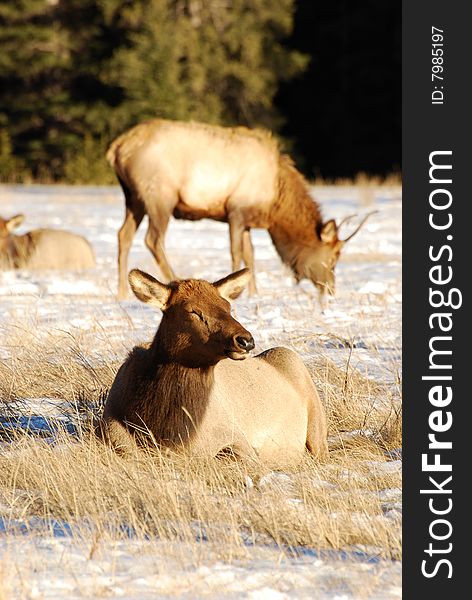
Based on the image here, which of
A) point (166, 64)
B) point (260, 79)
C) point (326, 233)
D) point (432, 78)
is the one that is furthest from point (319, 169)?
point (432, 78)

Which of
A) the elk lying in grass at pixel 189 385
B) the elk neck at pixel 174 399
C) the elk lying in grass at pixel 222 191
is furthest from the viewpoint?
the elk lying in grass at pixel 222 191

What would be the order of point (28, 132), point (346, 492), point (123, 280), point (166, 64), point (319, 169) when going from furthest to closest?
1. point (319, 169)
2. point (28, 132)
3. point (166, 64)
4. point (123, 280)
5. point (346, 492)

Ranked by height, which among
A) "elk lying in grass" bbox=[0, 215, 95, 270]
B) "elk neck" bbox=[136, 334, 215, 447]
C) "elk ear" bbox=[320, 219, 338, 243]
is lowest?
"elk lying in grass" bbox=[0, 215, 95, 270]

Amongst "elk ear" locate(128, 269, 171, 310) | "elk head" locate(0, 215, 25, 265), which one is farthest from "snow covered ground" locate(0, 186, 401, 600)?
"elk ear" locate(128, 269, 171, 310)

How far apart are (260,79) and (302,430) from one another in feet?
118

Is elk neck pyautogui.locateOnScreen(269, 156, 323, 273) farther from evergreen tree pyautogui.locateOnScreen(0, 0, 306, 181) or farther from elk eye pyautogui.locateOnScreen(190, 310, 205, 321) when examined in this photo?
evergreen tree pyautogui.locateOnScreen(0, 0, 306, 181)

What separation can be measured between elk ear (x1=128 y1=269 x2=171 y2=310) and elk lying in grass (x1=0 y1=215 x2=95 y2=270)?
32.7ft

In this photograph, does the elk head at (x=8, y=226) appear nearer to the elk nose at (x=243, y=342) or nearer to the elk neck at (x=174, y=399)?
the elk neck at (x=174, y=399)

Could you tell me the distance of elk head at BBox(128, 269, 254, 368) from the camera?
5953 mm

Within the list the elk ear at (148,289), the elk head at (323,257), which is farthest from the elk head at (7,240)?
the elk ear at (148,289)

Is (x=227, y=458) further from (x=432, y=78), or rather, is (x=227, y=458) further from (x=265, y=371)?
(x=432, y=78)

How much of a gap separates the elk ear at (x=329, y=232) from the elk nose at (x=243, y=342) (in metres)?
8.33

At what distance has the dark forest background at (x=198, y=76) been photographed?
124ft

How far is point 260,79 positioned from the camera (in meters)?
41.9
